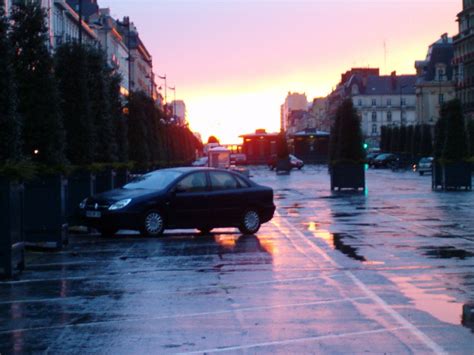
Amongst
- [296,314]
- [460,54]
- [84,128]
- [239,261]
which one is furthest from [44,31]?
[460,54]

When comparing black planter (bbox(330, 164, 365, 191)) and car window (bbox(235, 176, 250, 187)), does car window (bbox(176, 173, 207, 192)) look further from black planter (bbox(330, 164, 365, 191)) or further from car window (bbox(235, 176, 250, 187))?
black planter (bbox(330, 164, 365, 191))

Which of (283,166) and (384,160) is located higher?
(384,160)

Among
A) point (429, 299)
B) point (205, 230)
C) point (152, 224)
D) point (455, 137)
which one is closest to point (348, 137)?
point (455, 137)

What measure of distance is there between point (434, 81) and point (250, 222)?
13057 cm

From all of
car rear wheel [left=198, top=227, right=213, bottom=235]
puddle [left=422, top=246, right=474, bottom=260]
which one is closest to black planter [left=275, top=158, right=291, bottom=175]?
car rear wheel [left=198, top=227, right=213, bottom=235]

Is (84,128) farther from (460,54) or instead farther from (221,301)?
(460,54)

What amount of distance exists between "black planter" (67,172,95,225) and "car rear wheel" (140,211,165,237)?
304 centimetres

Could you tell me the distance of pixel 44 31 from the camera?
24.4m

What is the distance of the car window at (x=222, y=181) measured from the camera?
23109mm

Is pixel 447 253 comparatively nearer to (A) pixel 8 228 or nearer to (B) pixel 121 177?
(A) pixel 8 228

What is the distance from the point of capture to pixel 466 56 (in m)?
124

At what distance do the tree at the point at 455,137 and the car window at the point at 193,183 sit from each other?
28540mm

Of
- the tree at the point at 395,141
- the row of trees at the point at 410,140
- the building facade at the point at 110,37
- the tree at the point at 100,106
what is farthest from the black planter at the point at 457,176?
the tree at the point at 395,141

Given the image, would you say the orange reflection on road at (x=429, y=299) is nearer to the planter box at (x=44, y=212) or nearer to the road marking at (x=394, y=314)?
the road marking at (x=394, y=314)
